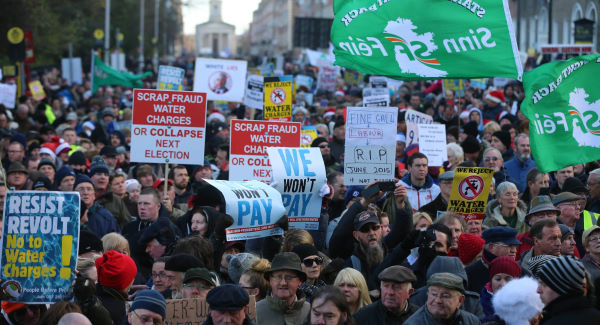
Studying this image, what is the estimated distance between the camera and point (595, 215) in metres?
8.81

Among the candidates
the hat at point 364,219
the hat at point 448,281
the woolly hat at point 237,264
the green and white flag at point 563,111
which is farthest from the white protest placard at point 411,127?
the hat at point 448,281

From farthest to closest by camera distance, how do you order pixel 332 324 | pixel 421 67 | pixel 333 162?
pixel 333 162
pixel 421 67
pixel 332 324

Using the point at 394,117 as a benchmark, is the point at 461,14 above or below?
above

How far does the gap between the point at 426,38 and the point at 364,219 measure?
1.92m

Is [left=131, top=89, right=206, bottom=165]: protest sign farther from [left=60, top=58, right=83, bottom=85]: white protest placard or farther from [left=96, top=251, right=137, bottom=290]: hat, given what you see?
[left=60, top=58, right=83, bottom=85]: white protest placard

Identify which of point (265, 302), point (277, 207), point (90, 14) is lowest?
point (265, 302)

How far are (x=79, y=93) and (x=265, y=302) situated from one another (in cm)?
3007

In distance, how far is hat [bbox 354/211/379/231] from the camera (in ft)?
25.1

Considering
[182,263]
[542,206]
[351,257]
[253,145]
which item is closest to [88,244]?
[182,263]

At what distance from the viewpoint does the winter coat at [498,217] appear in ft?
30.4

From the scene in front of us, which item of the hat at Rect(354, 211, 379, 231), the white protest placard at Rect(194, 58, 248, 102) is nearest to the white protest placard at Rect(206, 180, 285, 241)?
the hat at Rect(354, 211, 379, 231)

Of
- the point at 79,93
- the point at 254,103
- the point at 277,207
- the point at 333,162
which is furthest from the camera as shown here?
the point at 79,93

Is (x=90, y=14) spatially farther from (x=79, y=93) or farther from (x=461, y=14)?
(x=461, y=14)

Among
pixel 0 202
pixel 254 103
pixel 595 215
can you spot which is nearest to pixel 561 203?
pixel 595 215
